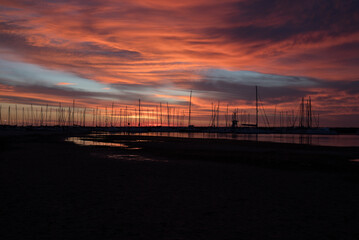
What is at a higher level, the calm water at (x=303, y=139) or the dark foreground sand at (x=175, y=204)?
the calm water at (x=303, y=139)

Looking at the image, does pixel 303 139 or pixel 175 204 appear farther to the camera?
pixel 303 139

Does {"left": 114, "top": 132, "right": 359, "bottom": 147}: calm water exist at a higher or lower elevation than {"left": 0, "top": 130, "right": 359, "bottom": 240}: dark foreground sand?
higher

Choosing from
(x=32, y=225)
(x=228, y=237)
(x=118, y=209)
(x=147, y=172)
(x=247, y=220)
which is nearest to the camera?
(x=228, y=237)

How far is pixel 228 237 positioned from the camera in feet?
29.0

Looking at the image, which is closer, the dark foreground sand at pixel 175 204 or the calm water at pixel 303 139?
the dark foreground sand at pixel 175 204

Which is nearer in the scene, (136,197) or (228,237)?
(228,237)

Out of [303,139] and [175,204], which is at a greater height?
[303,139]

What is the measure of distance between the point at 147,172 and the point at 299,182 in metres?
9.31

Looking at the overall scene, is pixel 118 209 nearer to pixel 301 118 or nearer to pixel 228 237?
pixel 228 237

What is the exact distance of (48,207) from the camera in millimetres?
11430

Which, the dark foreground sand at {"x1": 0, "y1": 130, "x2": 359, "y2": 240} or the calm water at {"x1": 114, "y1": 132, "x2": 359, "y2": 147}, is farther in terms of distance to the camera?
the calm water at {"x1": 114, "y1": 132, "x2": 359, "y2": 147}

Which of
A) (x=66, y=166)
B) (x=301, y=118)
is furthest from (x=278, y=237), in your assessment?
(x=301, y=118)

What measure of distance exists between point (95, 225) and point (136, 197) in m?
3.80

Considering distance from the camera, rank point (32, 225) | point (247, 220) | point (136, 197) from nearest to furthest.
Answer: point (32, 225)
point (247, 220)
point (136, 197)
